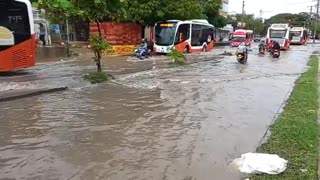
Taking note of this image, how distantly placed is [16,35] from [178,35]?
16.4m

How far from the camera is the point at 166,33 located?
30.9 meters

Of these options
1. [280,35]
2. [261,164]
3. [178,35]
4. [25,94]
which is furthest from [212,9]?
[261,164]

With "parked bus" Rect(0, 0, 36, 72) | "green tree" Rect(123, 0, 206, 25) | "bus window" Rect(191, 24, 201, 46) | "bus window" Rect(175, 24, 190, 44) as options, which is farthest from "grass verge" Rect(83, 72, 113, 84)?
"bus window" Rect(191, 24, 201, 46)

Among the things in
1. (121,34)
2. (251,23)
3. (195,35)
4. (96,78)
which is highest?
(121,34)

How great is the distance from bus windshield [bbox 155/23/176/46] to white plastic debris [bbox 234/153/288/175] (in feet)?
82.6

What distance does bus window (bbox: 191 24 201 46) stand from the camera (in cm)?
3369

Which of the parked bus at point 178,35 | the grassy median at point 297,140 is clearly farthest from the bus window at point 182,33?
the grassy median at point 297,140

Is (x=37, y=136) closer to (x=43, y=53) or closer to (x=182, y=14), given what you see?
(x=43, y=53)

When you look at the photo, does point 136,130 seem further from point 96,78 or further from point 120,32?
point 120,32

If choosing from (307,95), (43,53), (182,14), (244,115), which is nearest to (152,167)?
(244,115)

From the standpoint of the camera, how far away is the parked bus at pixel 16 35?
52.0 ft

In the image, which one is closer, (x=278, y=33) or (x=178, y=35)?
(x=178, y=35)

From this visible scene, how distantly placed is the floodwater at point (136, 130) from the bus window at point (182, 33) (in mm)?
17000

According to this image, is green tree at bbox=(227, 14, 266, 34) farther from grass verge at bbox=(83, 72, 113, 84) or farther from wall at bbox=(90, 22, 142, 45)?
grass verge at bbox=(83, 72, 113, 84)
